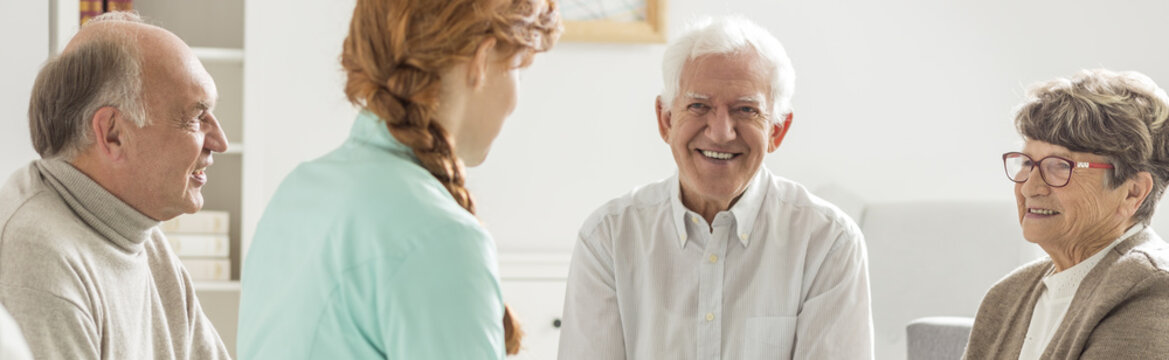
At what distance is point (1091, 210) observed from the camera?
1777mm

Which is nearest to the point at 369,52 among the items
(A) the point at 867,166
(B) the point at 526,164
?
(B) the point at 526,164

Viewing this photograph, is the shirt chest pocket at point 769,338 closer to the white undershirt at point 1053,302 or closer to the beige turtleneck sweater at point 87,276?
the white undershirt at point 1053,302

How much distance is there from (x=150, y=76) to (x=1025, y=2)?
319cm

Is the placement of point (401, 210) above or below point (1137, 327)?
Answer: above

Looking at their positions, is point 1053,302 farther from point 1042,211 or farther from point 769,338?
point 769,338

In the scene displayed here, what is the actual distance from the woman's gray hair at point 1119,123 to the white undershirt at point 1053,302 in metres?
0.10

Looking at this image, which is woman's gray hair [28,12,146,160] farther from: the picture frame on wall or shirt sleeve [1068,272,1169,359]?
the picture frame on wall

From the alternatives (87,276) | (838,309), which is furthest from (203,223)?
(838,309)

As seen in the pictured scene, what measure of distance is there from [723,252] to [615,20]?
1816mm

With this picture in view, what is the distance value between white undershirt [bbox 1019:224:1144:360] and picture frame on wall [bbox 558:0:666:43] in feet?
6.64

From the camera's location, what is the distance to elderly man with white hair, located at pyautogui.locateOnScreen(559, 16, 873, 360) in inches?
77.2

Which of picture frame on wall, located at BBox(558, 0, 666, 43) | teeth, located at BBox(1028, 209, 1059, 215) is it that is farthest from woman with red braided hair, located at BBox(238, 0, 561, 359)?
picture frame on wall, located at BBox(558, 0, 666, 43)

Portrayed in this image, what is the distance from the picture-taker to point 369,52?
1063 mm

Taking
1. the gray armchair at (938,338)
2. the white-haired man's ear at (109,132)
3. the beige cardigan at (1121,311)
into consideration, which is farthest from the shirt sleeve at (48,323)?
the gray armchair at (938,338)
